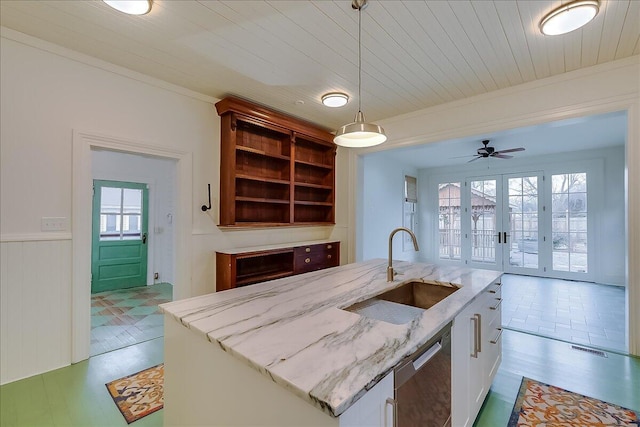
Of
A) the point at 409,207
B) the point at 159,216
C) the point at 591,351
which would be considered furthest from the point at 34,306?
the point at 409,207

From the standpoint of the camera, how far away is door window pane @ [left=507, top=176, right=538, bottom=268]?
627 cm

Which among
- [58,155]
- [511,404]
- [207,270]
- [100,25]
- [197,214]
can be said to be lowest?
[511,404]

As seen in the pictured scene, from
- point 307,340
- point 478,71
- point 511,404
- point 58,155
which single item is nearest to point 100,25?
point 58,155

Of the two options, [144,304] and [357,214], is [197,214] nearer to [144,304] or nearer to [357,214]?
[144,304]

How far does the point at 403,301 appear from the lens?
2023mm

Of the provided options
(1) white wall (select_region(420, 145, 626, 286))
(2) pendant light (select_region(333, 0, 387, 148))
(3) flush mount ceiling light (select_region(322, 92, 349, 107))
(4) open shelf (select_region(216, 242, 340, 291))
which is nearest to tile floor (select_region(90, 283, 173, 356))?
(4) open shelf (select_region(216, 242, 340, 291))

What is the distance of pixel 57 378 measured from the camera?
2238 mm

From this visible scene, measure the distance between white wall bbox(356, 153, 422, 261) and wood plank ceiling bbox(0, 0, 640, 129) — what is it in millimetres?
2457

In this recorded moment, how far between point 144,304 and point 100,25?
135 inches

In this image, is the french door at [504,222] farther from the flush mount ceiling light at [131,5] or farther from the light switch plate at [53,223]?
the light switch plate at [53,223]

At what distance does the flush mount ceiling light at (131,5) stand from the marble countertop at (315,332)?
6.07 ft

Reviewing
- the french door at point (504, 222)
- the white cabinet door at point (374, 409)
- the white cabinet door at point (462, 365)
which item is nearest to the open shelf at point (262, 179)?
the white cabinet door at point (462, 365)

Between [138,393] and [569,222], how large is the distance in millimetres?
7484

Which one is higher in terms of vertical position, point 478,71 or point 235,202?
point 478,71
